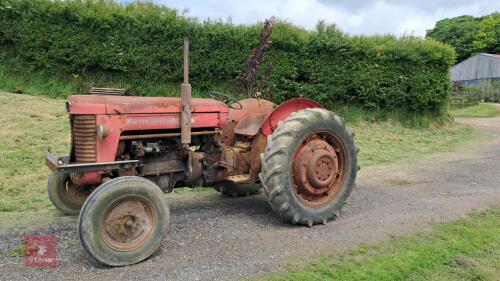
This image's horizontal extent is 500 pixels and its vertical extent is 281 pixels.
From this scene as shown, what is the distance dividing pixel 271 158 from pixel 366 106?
34.7 ft

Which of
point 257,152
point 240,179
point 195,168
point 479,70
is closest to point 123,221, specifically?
point 195,168

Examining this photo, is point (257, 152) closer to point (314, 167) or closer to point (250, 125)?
point (250, 125)

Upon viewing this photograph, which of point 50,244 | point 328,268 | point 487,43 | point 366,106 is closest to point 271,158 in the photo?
point 328,268

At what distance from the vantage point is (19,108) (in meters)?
10.7

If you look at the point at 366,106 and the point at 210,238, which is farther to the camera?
the point at 366,106

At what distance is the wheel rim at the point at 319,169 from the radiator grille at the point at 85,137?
223 centimetres

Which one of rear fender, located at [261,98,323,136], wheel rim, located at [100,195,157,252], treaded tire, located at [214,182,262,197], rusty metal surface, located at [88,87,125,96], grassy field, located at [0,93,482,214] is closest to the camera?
wheel rim, located at [100,195,157,252]

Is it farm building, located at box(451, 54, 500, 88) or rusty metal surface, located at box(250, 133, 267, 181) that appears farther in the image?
farm building, located at box(451, 54, 500, 88)

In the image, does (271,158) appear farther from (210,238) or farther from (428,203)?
(428,203)

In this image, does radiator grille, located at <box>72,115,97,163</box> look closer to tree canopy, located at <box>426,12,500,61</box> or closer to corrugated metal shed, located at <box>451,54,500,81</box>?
Answer: corrugated metal shed, located at <box>451,54,500,81</box>

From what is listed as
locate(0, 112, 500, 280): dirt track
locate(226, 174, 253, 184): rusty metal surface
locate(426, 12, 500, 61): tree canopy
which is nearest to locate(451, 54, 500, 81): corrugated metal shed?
locate(426, 12, 500, 61): tree canopy

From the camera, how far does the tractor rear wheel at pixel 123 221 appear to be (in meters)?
3.92

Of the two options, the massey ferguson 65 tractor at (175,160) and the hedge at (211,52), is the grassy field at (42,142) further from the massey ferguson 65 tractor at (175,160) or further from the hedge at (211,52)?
the massey ferguson 65 tractor at (175,160)

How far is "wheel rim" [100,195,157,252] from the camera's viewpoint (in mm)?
Result: 4074
